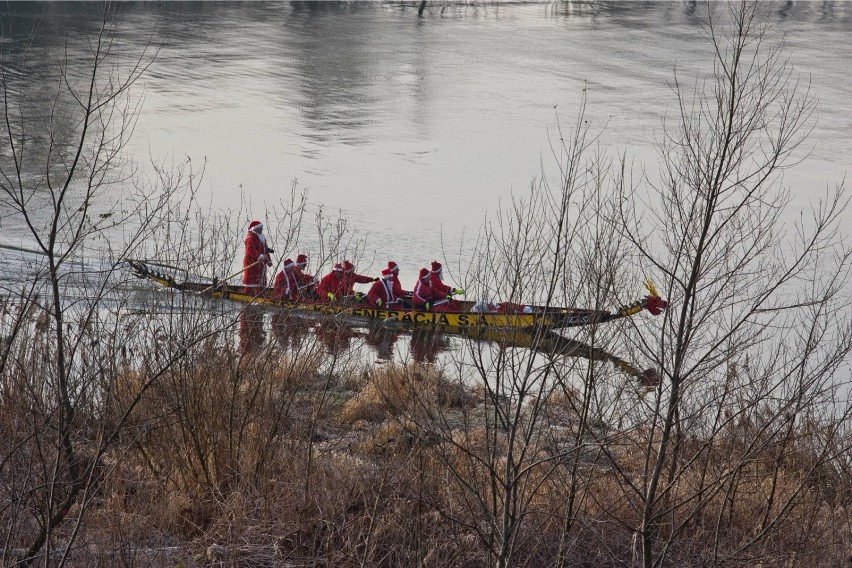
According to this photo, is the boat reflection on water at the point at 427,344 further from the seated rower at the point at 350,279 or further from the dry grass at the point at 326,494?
the dry grass at the point at 326,494

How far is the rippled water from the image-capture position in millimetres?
24062

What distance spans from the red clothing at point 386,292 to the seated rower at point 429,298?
11.4 inches

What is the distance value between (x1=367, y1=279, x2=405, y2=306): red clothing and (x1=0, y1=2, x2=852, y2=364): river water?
1.56m

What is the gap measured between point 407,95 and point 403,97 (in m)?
0.25

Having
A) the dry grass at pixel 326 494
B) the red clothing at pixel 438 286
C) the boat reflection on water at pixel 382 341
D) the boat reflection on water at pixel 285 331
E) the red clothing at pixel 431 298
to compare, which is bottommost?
the boat reflection on water at pixel 382 341

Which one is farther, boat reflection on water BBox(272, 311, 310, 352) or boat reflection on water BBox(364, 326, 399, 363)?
boat reflection on water BBox(364, 326, 399, 363)

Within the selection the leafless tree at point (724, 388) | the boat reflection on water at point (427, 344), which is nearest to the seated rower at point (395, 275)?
the boat reflection on water at point (427, 344)

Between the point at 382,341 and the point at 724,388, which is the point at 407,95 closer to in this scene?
the point at 382,341

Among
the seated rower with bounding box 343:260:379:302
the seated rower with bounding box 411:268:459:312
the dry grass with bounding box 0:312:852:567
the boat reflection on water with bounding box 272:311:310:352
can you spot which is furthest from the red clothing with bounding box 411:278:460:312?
the dry grass with bounding box 0:312:852:567

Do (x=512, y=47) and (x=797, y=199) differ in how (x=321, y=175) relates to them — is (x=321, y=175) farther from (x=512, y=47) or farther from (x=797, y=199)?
(x=512, y=47)

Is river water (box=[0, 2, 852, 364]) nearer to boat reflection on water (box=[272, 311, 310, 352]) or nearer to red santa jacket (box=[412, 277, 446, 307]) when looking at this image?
red santa jacket (box=[412, 277, 446, 307])

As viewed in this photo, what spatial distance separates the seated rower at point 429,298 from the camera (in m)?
16.7

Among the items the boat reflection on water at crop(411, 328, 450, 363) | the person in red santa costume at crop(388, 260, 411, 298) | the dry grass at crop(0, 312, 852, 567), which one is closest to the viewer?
the dry grass at crop(0, 312, 852, 567)

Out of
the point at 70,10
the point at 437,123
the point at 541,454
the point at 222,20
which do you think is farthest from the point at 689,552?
the point at 222,20
